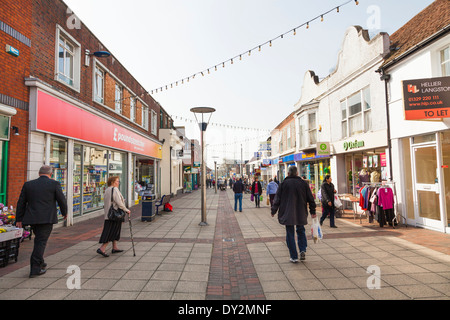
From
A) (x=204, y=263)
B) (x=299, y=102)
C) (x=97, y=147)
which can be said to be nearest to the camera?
(x=204, y=263)

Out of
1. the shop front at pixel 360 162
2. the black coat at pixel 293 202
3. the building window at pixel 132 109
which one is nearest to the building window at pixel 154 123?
the building window at pixel 132 109

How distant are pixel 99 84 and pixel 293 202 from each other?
10.3 metres

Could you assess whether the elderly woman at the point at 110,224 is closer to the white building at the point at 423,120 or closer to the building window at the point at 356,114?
the white building at the point at 423,120

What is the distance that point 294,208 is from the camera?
4.79 meters

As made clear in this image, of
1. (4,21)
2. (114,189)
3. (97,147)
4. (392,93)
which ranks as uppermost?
(4,21)

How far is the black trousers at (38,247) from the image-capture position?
4.20 metres

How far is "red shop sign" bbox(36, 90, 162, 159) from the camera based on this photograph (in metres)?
7.36

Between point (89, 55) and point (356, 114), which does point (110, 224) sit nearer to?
point (89, 55)

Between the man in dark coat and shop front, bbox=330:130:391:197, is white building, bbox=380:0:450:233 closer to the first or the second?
shop front, bbox=330:130:391:197

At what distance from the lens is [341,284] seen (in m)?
3.80

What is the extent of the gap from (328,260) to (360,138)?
21.3 feet
